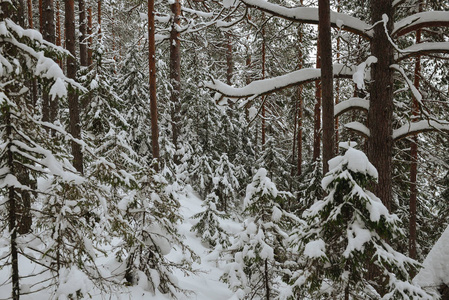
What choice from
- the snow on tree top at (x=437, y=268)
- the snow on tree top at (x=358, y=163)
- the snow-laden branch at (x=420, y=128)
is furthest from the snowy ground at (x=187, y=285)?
the snow-laden branch at (x=420, y=128)

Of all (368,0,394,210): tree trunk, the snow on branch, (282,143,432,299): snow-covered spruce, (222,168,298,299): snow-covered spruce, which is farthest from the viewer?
(222,168,298,299): snow-covered spruce

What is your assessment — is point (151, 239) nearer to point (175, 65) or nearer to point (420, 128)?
point (420, 128)

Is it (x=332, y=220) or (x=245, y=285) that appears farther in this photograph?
(x=245, y=285)

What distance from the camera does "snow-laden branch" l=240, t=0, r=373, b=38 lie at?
15.6 ft

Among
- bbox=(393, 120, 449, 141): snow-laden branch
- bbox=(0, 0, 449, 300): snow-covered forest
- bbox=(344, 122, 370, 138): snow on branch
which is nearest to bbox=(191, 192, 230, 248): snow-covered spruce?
bbox=(0, 0, 449, 300): snow-covered forest

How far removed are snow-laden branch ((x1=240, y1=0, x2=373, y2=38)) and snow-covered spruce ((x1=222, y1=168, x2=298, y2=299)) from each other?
3.10 meters

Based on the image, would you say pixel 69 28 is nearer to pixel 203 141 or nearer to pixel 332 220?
pixel 332 220

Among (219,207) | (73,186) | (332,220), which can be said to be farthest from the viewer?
(219,207)

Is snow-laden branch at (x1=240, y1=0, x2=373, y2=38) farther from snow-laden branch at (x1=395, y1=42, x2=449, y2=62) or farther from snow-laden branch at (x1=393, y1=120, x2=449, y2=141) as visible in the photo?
snow-laden branch at (x1=393, y1=120, x2=449, y2=141)

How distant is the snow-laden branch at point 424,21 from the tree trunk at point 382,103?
0.17 meters

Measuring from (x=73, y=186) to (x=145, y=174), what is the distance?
272 cm

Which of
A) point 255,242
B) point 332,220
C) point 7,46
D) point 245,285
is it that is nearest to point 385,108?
point 332,220

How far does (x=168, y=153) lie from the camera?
15625mm

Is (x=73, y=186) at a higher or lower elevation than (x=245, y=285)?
higher
